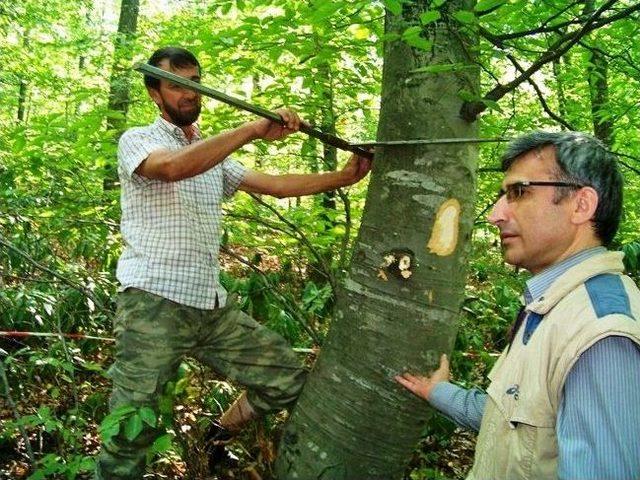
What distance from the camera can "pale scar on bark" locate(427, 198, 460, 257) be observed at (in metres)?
2.07

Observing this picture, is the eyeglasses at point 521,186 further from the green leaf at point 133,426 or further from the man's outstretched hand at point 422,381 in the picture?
the green leaf at point 133,426

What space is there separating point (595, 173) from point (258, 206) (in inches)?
116

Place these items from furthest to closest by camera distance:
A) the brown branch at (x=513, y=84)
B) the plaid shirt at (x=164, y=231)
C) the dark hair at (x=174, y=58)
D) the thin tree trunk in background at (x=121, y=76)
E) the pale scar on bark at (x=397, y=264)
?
the thin tree trunk in background at (x=121, y=76), the dark hair at (x=174, y=58), the plaid shirt at (x=164, y=231), the pale scar on bark at (x=397, y=264), the brown branch at (x=513, y=84)

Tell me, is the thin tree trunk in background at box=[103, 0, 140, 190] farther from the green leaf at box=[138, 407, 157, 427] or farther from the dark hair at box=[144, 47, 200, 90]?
the green leaf at box=[138, 407, 157, 427]

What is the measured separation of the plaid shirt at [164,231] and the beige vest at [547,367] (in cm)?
152

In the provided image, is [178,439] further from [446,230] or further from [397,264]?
[446,230]

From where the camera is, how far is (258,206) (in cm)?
412

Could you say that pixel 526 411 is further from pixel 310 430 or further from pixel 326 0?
pixel 326 0

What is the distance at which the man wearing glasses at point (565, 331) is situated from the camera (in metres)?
1.09

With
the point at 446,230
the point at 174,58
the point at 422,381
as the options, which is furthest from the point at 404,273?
the point at 174,58

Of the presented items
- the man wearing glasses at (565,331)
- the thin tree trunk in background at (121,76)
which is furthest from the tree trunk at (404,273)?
the thin tree trunk in background at (121,76)

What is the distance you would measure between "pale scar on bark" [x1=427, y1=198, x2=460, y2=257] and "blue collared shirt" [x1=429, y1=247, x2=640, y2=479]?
95 cm

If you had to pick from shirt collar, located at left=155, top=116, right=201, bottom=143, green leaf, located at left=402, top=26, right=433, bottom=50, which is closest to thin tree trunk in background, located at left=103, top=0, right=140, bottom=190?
shirt collar, located at left=155, top=116, right=201, bottom=143

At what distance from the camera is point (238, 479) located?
280 cm
